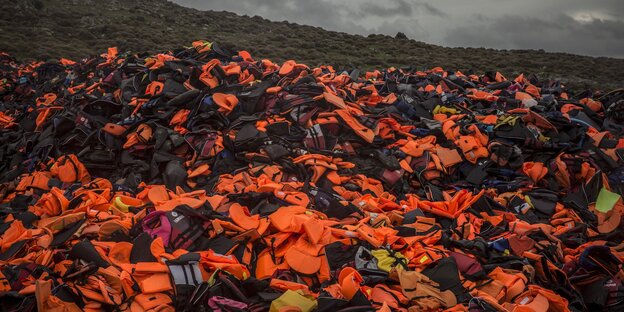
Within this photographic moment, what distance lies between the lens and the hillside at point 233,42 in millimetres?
25828

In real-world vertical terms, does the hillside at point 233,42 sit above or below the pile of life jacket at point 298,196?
above

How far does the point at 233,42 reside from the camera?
1251 inches

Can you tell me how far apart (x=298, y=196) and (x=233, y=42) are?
96.1 ft

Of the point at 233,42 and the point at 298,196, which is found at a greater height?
the point at 233,42

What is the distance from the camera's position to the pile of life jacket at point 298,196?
11.2ft

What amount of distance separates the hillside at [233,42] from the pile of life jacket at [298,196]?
18277mm

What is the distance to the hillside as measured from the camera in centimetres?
2583

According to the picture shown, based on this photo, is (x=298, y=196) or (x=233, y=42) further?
(x=233, y=42)

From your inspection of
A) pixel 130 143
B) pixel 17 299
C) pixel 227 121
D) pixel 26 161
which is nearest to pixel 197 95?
pixel 227 121

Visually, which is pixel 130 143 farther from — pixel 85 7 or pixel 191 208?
pixel 85 7

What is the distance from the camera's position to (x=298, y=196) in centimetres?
Answer: 492

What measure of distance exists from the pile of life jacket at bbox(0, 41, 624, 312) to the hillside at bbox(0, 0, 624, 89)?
18.3 metres

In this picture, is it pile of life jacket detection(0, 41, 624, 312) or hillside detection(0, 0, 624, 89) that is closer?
pile of life jacket detection(0, 41, 624, 312)

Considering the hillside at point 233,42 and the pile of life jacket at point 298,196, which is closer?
the pile of life jacket at point 298,196
